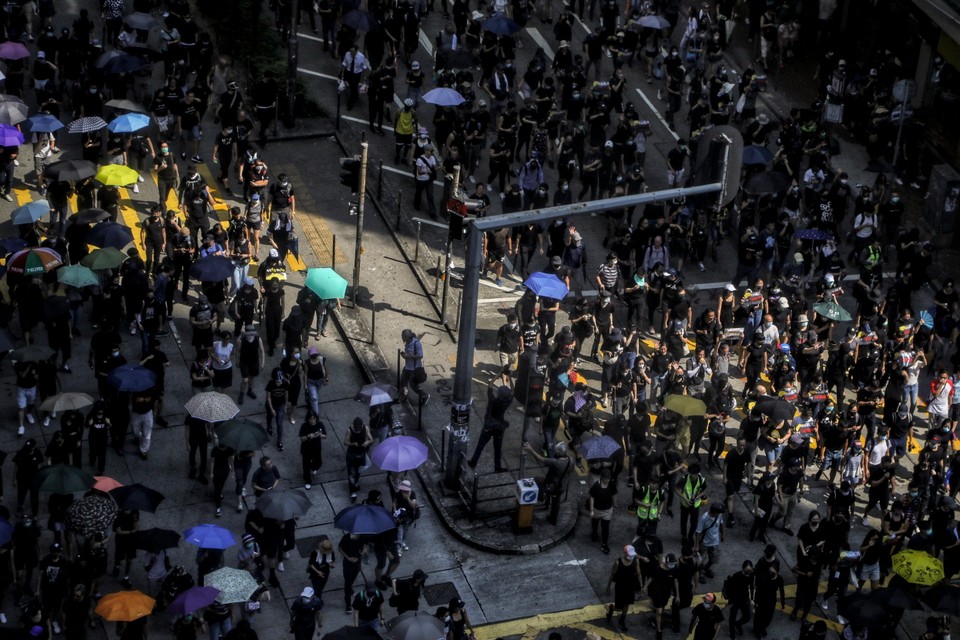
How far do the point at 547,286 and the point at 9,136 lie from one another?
1123cm

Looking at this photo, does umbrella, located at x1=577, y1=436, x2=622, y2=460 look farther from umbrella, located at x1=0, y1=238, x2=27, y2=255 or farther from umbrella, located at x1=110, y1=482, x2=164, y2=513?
umbrella, located at x1=0, y1=238, x2=27, y2=255

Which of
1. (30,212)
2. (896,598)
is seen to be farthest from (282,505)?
(30,212)

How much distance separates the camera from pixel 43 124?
36.1 metres

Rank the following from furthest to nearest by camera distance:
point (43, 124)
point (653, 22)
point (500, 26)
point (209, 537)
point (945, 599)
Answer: point (653, 22)
point (500, 26)
point (43, 124)
point (945, 599)
point (209, 537)

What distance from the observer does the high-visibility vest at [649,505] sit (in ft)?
91.0

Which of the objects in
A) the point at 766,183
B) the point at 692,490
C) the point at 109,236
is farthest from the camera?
the point at 766,183

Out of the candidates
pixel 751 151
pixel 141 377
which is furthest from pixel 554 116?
pixel 141 377

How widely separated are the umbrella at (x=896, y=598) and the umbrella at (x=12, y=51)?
74.1 feet

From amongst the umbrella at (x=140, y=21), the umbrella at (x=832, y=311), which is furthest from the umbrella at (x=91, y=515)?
the umbrella at (x=140, y=21)

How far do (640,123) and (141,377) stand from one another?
1486cm

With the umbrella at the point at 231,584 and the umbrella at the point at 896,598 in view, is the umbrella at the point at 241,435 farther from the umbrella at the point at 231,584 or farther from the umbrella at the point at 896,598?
the umbrella at the point at 896,598

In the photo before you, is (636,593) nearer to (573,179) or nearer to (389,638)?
(389,638)

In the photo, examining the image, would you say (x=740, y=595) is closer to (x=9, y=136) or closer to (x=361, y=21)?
(x=9, y=136)

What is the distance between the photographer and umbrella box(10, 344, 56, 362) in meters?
28.9
